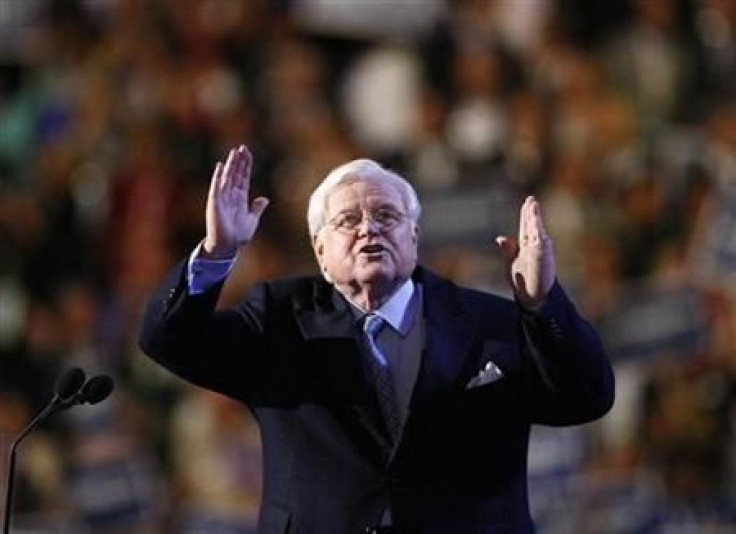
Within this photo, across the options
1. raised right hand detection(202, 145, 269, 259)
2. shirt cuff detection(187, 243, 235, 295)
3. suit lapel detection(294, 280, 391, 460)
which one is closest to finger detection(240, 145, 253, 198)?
raised right hand detection(202, 145, 269, 259)

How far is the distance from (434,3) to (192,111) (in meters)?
0.88

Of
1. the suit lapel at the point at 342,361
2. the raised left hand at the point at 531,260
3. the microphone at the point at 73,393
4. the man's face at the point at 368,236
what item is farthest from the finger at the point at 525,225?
the microphone at the point at 73,393

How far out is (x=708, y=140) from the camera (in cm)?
579

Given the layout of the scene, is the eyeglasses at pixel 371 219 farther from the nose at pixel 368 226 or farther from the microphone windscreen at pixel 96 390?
the microphone windscreen at pixel 96 390

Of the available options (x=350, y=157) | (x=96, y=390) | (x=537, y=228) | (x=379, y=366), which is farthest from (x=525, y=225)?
(x=350, y=157)

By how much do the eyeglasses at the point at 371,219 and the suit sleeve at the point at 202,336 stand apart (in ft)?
0.63

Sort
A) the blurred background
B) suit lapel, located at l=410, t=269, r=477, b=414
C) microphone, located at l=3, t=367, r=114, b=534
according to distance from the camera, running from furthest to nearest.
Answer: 1. the blurred background
2. suit lapel, located at l=410, t=269, r=477, b=414
3. microphone, located at l=3, t=367, r=114, b=534

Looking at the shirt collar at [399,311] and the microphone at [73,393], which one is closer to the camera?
the microphone at [73,393]

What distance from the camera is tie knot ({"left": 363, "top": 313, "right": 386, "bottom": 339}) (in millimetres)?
3002

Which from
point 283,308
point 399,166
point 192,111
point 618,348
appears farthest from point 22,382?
point 283,308

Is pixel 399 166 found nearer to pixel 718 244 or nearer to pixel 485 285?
pixel 485 285

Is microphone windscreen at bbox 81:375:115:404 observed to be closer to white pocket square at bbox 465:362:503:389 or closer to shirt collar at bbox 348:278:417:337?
shirt collar at bbox 348:278:417:337

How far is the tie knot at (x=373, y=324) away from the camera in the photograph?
9.85ft

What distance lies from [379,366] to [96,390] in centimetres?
43
